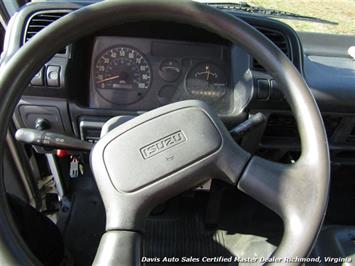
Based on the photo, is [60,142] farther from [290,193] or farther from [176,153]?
[290,193]

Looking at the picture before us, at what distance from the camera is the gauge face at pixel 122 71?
4.75 ft

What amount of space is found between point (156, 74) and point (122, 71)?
133 millimetres

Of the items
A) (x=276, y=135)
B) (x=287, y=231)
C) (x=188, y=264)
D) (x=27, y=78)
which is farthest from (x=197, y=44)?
(x=188, y=264)

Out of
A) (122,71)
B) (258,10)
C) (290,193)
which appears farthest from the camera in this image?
(258,10)

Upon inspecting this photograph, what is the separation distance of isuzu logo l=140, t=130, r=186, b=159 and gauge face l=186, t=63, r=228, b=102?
1.90ft

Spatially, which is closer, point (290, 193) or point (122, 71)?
point (290, 193)

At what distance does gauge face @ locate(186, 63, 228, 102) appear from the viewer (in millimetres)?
1488

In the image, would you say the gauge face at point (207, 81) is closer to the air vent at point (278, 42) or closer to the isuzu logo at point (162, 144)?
the air vent at point (278, 42)

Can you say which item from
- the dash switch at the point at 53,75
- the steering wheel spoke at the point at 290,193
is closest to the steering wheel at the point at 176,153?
the steering wheel spoke at the point at 290,193

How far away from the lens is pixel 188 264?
5.84ft

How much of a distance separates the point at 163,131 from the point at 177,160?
9 centimetres

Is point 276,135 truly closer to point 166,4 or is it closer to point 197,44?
point 197,44

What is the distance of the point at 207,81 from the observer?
1491mm

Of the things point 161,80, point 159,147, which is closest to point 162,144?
point 159,147
